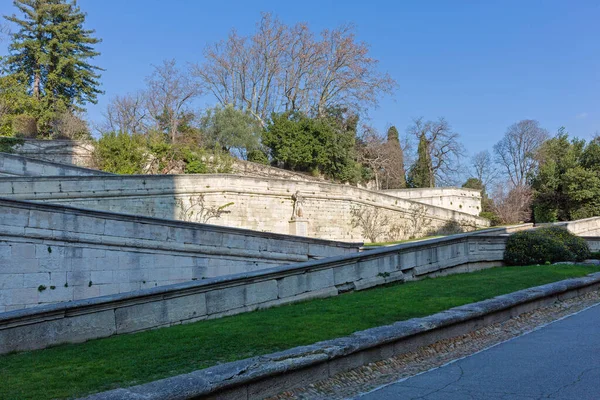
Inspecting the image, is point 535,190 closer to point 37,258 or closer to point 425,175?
point 425,175

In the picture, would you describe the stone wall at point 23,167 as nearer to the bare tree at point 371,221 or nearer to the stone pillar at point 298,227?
the stone pillar at point 298,227

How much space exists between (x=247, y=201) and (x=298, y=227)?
251 cm

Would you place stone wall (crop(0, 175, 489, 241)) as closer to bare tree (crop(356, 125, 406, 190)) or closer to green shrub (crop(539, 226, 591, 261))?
green shrub (crop(539, 226, 591, 261))

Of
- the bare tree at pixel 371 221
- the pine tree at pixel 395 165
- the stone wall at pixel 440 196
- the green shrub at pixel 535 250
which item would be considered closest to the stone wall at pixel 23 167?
the bare tree at pixel 371 221

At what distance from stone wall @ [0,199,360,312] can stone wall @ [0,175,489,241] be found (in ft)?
17.7

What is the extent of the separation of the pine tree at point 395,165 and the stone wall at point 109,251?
32031mm

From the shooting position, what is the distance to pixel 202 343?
5805 mm

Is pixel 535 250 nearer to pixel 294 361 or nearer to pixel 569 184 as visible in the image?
pixel 294 361

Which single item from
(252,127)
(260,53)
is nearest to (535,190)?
(252,127)

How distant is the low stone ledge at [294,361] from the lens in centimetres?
385

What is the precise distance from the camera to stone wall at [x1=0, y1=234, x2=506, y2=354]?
680 cm

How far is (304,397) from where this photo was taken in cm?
461

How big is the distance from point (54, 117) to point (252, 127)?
43.7 ft

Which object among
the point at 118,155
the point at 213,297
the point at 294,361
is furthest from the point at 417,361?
the point at 118,155
